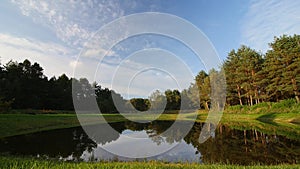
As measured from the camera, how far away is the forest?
4003 cm

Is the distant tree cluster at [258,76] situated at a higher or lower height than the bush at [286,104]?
higher

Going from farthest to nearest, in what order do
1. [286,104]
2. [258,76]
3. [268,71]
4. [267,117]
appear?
[258,76], [268,71], [286,104], [267,117]

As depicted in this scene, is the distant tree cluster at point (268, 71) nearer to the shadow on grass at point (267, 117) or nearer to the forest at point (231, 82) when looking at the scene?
the forest at point (231, 82)

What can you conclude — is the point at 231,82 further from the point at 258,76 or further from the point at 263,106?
the point at 263,106

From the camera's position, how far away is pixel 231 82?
54375mm

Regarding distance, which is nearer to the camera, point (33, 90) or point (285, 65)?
point (285, 65)

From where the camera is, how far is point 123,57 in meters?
12.2

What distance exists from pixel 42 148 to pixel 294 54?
4003 cm

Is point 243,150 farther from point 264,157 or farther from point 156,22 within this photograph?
point 156,22

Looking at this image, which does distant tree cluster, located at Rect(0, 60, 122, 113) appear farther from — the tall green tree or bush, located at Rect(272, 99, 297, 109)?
the tall green tree

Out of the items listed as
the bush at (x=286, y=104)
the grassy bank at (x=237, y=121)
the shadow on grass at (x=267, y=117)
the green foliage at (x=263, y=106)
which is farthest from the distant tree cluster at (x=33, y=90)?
the bush at (x=286, y=104)

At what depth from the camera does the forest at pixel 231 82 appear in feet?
131

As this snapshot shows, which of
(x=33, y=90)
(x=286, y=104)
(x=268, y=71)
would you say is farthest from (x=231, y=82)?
(x=33, y=90)

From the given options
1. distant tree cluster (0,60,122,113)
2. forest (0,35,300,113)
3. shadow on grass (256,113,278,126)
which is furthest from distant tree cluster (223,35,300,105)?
distant tree cluster (0,60,122,113)
